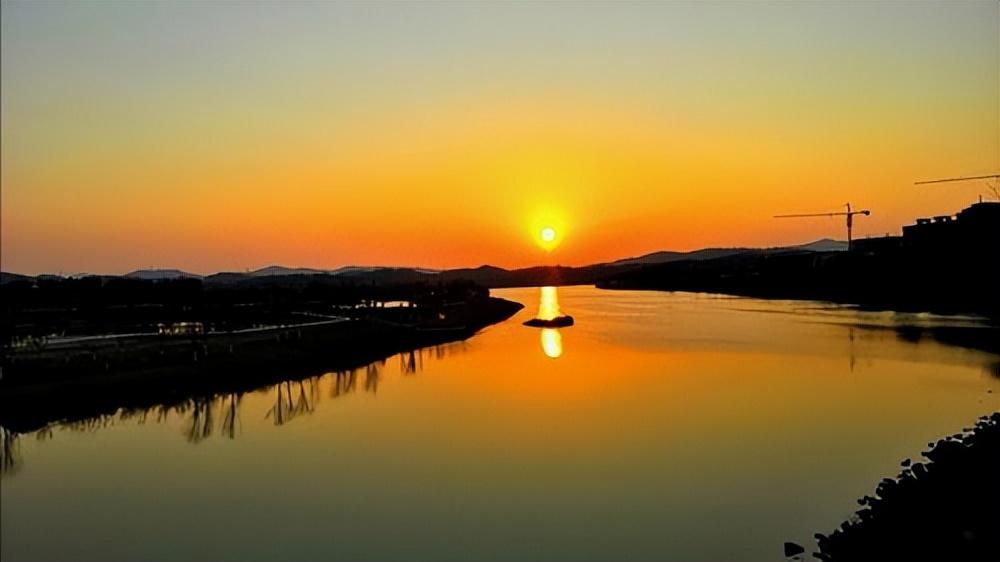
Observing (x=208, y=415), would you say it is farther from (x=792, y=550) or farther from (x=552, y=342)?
(x=552, y=342)

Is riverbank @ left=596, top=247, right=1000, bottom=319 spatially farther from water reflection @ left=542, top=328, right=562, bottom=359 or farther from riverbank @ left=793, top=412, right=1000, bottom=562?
riverbank @ left=793, top=412, right=1000, bottom=562

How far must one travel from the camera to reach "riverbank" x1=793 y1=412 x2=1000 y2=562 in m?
6.21

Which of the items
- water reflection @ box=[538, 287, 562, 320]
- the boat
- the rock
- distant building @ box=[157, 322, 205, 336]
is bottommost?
the rock

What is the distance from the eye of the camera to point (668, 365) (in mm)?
22250

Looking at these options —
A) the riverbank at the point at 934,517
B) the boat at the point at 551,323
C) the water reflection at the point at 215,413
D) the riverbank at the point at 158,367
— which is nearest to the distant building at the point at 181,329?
the riverbank at the point at 158,367

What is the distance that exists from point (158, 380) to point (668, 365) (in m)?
13.4

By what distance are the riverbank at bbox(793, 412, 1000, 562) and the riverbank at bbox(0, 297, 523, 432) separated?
12031mm

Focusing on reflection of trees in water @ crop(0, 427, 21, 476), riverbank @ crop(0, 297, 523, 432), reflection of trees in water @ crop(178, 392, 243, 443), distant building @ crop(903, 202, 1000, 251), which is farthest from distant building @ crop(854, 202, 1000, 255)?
reflection of trees in water @ crop(0, 427, 21, 476)

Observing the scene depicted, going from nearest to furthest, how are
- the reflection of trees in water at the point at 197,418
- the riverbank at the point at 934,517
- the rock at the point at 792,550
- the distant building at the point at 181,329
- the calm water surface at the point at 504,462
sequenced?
1. the riverbank at the point at 934,517
2. the rock at the point at 792,550
3. the calm water surface at the point at 504,462
4. the reflection of trees in water at the point at 197,418
5. the distant building at the point at 181,329

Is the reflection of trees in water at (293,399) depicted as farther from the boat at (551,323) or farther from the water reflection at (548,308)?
the water reflection at (548,308)

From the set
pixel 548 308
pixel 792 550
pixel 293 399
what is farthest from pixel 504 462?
pixel 548 308

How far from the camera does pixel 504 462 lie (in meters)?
11.0

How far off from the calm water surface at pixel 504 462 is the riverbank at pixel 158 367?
0.75 m

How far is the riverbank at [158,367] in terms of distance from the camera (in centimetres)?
1345
